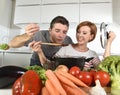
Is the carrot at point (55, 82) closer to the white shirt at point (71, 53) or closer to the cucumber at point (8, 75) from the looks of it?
the cucumber at point (8, 75)

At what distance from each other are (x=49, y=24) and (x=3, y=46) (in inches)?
11.5

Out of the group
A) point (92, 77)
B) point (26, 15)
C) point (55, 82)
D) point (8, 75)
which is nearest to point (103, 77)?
point (92, 77)

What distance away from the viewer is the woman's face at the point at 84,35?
3.15ft

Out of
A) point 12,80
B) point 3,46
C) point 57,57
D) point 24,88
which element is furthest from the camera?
point 3,46

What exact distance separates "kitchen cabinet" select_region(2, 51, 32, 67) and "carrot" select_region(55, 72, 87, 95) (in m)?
0.48

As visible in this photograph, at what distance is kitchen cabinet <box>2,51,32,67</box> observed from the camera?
103 centimetres

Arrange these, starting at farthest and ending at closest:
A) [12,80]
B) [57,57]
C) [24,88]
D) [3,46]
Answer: [3,46] < [57,57] < [12,80] < [24,88]

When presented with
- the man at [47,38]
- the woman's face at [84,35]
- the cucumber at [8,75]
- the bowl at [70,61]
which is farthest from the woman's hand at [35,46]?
the cucumber at [8,75]

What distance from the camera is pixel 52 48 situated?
0.97 metres

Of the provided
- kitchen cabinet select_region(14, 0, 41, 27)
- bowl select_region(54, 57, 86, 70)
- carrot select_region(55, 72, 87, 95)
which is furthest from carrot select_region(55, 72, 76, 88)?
kitchen cabinet select_region(14, 0, 41, 27)

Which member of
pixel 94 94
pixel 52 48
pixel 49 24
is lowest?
pixel 94 94

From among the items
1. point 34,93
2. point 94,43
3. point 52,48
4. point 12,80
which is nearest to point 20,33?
point 52,48

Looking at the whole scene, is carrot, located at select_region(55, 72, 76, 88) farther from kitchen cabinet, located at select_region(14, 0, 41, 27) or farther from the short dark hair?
kitchen cabinet, located at select_region(14, 0, 41, 27)

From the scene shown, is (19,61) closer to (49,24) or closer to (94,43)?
(49,24)
